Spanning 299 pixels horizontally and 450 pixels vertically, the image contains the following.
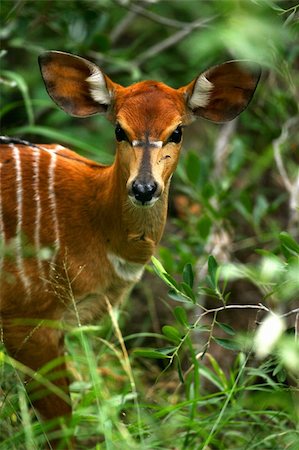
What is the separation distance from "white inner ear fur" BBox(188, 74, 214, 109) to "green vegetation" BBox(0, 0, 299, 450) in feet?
0.31

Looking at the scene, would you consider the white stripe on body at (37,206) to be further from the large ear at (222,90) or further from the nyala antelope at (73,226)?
the large ear at (222,90)

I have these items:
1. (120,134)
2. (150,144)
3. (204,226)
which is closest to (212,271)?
(150,144)

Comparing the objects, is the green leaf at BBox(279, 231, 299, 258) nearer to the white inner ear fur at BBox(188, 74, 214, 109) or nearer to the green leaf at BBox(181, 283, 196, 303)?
the green leaf at BBox(181, 283, 196, 303)

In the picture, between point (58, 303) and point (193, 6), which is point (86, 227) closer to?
point (58, 303)

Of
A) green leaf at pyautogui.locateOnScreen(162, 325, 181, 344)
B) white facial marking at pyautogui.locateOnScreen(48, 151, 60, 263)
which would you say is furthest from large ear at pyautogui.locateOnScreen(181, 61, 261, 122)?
green leaf at pyautogui.locateOnScreen(162, 325, 181, 344)

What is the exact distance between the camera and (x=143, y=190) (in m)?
3.24

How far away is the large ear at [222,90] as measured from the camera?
379 cm

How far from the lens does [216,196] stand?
5090mm

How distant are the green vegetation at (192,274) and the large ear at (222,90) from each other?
9 cm

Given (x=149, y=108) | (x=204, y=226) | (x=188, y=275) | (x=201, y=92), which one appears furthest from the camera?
(x=204, y=226)

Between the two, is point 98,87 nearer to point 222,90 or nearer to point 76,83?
point 76,83

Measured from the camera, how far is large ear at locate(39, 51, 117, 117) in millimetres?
3809

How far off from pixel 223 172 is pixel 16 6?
1.68m

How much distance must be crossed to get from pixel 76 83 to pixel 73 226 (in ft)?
1.96
